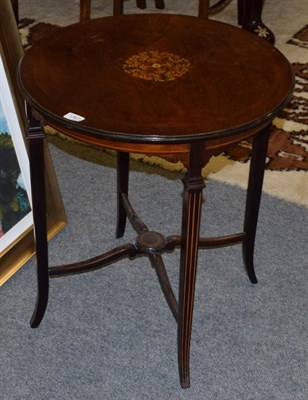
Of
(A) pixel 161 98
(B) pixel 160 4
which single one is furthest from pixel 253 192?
(B) pixel 160 4

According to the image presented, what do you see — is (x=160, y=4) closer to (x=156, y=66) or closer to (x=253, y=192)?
(x=253, y=192)

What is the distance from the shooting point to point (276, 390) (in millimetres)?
1733

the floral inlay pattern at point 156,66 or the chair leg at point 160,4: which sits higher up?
the floral inlay pattern at point 156,66

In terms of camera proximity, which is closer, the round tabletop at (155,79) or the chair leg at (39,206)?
the round tabletop at (155,79)

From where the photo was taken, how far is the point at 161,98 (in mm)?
1437

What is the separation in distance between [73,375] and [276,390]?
501 mm

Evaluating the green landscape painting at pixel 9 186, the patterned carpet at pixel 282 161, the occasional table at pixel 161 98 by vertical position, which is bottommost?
the patterned carpet at pixel 282 161

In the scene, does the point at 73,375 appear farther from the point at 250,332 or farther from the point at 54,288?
the point at 250,332

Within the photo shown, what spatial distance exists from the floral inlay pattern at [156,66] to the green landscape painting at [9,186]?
49 centimetres

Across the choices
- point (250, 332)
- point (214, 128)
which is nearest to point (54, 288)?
point (250, 332)

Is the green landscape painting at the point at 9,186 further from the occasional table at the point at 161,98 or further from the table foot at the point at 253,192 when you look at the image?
the table foot at the point at 253,192

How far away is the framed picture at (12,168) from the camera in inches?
74.2

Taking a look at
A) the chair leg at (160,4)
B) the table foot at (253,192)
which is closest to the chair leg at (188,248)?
the table foot at (253,192)

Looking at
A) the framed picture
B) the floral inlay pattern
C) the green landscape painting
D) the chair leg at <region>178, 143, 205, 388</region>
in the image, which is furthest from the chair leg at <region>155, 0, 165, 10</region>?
the chair leg at <region>178, 143, 205, 388</region>
